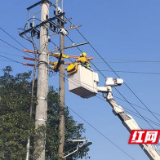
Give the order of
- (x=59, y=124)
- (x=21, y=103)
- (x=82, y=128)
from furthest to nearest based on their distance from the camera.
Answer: (x=82, y=128)
(x=59, y=124)
(x=21, y=103)

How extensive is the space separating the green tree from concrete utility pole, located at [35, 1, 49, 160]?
1.29ft

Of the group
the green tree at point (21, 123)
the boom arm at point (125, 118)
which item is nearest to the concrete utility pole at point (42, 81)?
the green tree at point (21, 123)

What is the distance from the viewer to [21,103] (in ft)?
51.7

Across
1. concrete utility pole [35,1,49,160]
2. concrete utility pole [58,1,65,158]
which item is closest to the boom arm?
concrete utility pole [58,1,65,158]

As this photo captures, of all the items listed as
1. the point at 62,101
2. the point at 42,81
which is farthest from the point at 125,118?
the point at 42,81

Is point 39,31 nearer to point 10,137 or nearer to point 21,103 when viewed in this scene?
point 21,103

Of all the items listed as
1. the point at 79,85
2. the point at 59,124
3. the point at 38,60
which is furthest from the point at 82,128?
the point at 38,60

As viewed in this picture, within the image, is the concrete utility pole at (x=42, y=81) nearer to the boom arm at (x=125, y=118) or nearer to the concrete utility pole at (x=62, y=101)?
the concrete utility pole at (x=62, y=101)

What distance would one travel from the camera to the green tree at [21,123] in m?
14.2

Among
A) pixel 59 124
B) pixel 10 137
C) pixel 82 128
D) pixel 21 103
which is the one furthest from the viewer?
pixel 82 128

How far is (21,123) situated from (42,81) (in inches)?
81.9

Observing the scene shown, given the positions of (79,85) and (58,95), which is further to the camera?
(58,95)

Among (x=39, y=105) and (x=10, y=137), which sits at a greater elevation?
(x=39, y=105)

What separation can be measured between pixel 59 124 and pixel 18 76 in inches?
131
